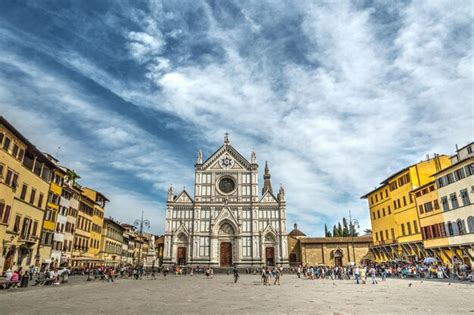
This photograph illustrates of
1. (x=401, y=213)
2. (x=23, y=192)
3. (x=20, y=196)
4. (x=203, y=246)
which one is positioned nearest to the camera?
(x=20, y=196)

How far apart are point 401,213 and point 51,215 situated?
4135cm

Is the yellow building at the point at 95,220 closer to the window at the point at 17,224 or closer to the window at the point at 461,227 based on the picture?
the window at the point at 17,224

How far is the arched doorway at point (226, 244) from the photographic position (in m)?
54.3

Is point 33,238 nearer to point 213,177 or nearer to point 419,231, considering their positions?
point 213,177

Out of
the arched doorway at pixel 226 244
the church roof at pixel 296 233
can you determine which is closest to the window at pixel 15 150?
the arched doorway at pixel 226 244

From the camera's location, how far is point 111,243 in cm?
5628

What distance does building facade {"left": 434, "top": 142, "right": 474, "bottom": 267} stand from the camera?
2991cm

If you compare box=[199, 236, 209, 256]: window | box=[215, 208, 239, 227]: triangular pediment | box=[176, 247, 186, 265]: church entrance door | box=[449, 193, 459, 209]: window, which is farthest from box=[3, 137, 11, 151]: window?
box=[449, 193, 459, 209]: window

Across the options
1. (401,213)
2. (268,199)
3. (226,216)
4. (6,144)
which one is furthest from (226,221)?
(6,144)

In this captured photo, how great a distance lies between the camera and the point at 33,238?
29656mm

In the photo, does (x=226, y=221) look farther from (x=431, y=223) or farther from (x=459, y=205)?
(x=459, y=205)

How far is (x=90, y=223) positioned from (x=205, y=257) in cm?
1867

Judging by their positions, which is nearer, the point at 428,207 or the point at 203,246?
the point at 428,207

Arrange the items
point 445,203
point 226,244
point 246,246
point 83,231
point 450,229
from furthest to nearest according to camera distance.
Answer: point 226,244 → point 246,246 → point 83,231 → point 445,203 → point 450,229
